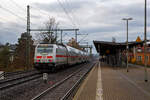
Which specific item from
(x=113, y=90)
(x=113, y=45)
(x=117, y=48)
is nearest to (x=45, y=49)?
(x=113, y=90)

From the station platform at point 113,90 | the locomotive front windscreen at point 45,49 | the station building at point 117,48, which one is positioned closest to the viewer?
the station platform at point 113,90

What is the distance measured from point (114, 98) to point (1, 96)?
480 centimetres

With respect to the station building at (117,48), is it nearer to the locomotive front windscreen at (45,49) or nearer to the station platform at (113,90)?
the station platform at (113,90)

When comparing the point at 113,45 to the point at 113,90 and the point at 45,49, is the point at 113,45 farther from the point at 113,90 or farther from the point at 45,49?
the point at 113,90

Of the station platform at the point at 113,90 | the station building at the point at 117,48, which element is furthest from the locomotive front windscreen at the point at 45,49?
the station building at the point at 117,48

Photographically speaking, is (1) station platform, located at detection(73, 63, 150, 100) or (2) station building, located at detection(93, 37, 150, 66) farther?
(2) station building, located at detection(93, 37, 150, 66)

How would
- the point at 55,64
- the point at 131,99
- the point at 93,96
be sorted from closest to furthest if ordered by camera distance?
the point at 131,99 < the point at 93,96 < the point at 55,64

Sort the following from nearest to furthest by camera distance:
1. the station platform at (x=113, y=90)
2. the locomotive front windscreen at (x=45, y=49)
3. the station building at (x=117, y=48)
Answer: the station platform at (x=113, y=90), the locomotive front windscreen at (x=45, y=49), the station building at (x=117, y=48)

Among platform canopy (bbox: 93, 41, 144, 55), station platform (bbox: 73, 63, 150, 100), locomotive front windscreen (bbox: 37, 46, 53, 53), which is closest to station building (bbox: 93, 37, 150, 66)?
platform canopy (bbox: 93, 41, 144, 55)

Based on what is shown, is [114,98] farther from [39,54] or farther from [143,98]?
[39,54]

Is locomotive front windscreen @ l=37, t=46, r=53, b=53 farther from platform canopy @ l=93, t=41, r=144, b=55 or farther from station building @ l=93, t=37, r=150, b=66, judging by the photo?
platform canopy @ l=93, t=41, r=144, b=55

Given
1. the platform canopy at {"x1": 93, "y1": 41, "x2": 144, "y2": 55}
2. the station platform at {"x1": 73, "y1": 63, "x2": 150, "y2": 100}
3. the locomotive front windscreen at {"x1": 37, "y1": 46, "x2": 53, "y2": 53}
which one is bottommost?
the station platform at {"x1": 73, "y1": 63, "x2": 150, "y2": 100}

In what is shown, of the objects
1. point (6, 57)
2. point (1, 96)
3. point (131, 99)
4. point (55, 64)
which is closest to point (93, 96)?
point (131, 99)

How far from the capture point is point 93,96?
364 inches
